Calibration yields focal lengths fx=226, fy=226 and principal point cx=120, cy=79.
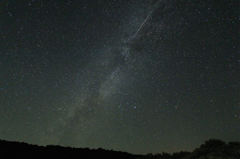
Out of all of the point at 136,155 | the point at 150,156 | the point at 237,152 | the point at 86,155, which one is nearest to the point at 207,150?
the point at 237,152

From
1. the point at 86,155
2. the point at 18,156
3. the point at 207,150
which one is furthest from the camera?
the point at 86,155

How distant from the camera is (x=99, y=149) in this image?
568 inches

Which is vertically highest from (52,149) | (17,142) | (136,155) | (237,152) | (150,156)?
(237,152)

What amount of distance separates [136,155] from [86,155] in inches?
130

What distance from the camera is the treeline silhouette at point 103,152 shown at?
9.30 meters

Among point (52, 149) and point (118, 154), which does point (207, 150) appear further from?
point (52, 149)

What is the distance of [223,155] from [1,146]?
409 inches

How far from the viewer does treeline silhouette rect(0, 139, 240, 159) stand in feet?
30.5

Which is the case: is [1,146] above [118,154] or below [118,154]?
above

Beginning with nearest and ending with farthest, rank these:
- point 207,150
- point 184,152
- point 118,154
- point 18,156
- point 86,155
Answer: point 207,150 → point 18,156 → point 184,152 → point 86,155 → point 118,154

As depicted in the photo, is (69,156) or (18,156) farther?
(69,156)

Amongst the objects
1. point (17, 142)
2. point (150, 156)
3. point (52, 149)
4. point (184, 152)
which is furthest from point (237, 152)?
point (17, 142)

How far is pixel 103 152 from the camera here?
14.1 meters

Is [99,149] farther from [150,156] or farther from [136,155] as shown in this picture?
[150,156]
